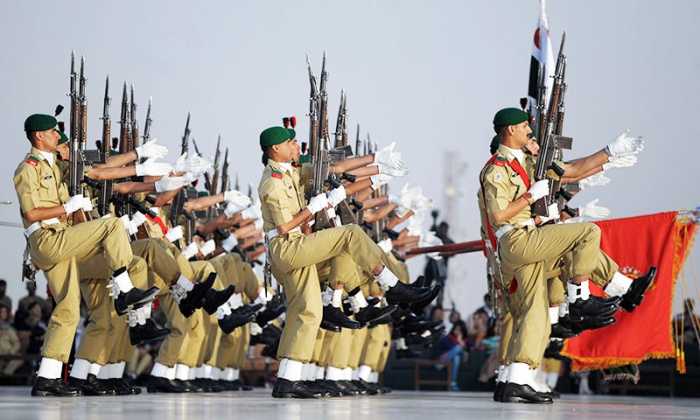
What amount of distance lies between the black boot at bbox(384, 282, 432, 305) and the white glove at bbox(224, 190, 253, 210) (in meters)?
2.69

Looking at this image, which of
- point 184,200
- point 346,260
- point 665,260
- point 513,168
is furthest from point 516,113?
point 184,200

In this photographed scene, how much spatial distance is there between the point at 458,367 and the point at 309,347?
742 cm

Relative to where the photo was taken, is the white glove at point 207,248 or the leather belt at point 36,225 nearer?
the leather belt at point 36,225

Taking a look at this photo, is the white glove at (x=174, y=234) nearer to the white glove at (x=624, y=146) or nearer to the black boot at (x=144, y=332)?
the black boot at (x=144, y=332)

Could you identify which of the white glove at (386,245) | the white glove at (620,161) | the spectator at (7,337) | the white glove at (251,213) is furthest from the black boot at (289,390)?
the spectator at (7,337)

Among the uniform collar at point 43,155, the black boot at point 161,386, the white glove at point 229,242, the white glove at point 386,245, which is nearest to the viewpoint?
the uniform collar at point 43,155

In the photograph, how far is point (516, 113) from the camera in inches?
358

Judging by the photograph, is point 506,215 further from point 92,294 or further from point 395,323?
point 395,323

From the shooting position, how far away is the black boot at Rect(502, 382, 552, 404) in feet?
28.3

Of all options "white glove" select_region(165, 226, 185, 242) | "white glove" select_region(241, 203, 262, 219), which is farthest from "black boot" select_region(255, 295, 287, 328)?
"white glove" select_region(165, 226, 185, 242)

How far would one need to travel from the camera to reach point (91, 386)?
9914mm

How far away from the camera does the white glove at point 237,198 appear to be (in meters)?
12.1

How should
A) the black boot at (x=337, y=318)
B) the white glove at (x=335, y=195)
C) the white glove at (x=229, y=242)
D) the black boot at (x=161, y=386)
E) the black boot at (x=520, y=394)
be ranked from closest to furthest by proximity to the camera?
the black boot at (x=520, y=394)
the white glove at (x=335, y=195)
the black boot at (x=337, y=318)
the black boot at (x=161, y=386)
the white glove at (x=229, y=242)

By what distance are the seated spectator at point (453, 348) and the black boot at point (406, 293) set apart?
22.1 feet
